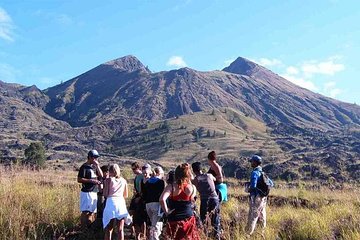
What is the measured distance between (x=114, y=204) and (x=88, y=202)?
3.69 ft

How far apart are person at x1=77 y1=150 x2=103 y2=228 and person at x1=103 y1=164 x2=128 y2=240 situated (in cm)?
95

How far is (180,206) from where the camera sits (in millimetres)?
6609

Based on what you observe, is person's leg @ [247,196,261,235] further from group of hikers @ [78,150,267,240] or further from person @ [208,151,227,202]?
person @ [208,151,227,202]

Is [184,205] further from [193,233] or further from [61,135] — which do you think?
[61,135]

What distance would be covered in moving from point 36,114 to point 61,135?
51.0 meters

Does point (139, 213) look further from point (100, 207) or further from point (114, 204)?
point (100, 207)

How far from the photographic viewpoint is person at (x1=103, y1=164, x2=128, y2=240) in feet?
23.9

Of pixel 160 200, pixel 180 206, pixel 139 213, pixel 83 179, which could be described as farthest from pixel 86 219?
pixel 180 206

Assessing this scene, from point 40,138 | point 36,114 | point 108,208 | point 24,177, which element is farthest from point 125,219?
point 36,114

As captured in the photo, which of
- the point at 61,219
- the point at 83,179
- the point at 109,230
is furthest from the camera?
the point at 83,179

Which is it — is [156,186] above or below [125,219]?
above

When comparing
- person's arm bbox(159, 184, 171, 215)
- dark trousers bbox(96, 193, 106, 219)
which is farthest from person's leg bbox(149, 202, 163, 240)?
dark trousers bbox(96, 193, 106, 219)

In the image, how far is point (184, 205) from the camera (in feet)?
21.7

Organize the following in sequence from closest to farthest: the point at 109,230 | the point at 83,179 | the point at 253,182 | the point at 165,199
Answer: the point at 165,199
the point at 109,230
the point at 83,179
the point at 253,182
